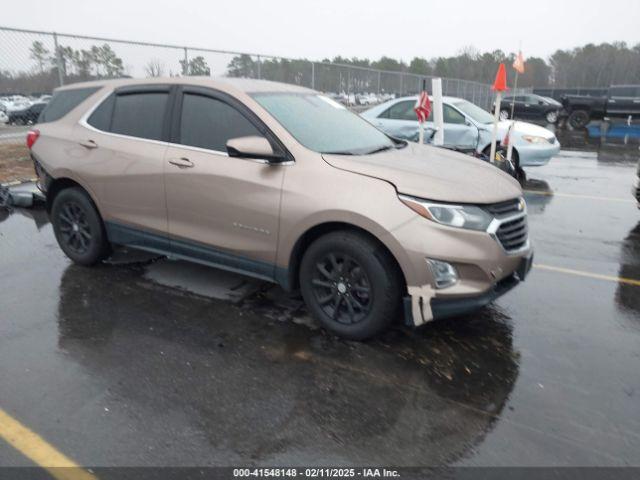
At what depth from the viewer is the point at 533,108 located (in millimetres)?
27375

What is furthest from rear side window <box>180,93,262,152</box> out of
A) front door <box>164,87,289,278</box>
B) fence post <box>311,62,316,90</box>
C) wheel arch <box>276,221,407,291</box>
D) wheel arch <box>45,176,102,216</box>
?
fence post <box>311,62,316,90</box>

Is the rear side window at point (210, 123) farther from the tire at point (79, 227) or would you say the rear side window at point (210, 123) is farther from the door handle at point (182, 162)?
the tire at point (79, 227)

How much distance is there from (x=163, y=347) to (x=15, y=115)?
66.0 feet

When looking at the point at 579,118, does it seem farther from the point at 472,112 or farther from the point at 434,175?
the point at 434,175

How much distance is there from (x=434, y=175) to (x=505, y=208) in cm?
56

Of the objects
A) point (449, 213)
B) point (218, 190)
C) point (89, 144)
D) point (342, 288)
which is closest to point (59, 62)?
point (89, 144)

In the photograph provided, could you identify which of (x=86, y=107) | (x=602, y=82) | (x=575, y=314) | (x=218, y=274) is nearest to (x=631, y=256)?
(x=575, y=314)

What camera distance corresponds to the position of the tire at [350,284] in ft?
11.0

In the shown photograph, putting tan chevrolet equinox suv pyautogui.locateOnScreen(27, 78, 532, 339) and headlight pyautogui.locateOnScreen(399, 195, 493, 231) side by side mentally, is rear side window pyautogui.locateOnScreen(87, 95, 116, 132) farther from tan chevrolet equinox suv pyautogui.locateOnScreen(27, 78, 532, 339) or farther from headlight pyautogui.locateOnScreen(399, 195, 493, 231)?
headlight pyautogui.locateOnScreen(399, 195, 493, 231)

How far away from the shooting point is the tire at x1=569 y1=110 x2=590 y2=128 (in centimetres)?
2351

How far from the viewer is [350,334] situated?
3586mm

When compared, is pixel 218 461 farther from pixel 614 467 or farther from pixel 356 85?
pixel 356 85

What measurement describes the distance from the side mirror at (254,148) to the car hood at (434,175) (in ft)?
1.25

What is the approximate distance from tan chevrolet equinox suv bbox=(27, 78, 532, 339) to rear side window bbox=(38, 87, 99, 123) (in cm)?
3
